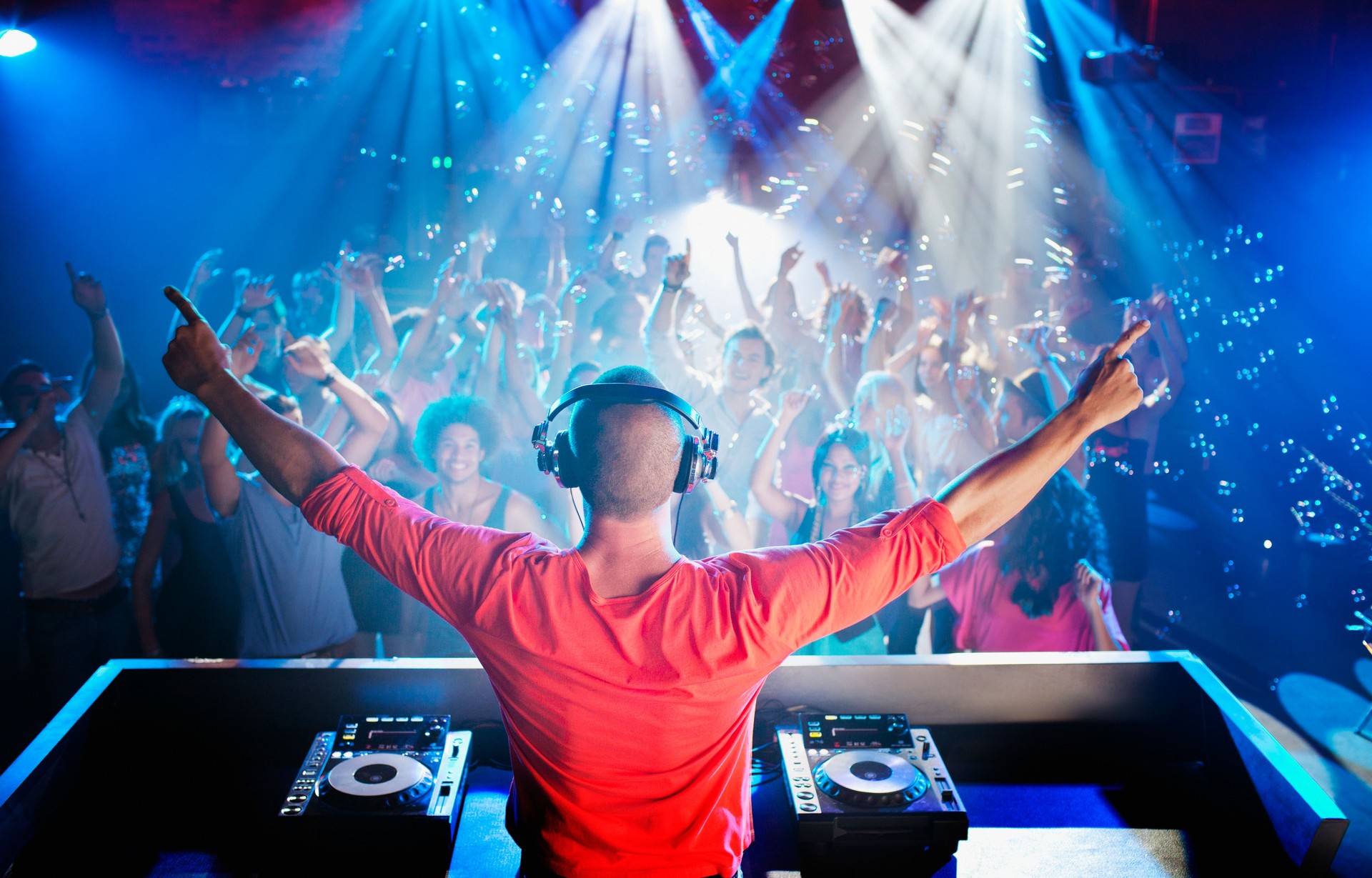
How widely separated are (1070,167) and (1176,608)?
393 centimetres

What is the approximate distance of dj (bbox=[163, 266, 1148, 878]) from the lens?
106 centimetres

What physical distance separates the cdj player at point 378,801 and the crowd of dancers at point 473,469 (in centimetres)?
93

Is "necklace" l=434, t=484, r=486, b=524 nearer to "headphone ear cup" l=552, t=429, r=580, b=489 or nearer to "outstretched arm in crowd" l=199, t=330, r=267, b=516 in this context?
"outstretched arm in crowd" l=199, t=330, r=267, b=516

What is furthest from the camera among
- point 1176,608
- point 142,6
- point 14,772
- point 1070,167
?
point 1070,167

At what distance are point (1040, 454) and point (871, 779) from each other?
69 cm

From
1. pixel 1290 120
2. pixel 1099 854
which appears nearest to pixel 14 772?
pixel 1099 854

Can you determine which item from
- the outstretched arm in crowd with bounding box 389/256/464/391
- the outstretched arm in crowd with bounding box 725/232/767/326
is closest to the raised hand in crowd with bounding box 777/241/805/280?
the outstretched arm in crowd with bounding box 725/232/767/326

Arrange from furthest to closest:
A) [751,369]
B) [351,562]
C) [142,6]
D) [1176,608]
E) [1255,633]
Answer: [142,6] < [1176,608] < [1255,633] < [751,369] < [351,562]

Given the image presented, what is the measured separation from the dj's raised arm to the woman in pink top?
192cm

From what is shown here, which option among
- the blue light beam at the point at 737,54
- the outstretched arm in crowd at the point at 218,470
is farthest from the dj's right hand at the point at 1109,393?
the blue light beam at the point at 737,54

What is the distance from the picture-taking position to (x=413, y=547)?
1.11 meters

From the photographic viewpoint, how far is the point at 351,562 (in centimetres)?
280

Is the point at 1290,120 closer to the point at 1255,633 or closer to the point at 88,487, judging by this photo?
the point at 1255,633

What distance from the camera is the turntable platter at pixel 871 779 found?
139 centimetres
